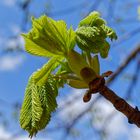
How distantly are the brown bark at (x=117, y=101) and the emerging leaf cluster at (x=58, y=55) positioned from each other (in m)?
0.02

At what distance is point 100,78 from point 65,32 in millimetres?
112

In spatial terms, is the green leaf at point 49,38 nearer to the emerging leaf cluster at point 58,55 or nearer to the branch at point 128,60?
the emerging leaf cluster at point 58,55

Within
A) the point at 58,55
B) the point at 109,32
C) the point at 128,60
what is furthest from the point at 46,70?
the point at 128,60

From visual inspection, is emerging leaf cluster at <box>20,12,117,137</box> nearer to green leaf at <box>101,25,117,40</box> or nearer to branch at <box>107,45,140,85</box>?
green leaf at <box>101,25,117,40</box>

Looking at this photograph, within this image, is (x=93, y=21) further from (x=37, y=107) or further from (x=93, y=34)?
(x=37, y=107)

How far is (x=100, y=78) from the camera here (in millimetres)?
842

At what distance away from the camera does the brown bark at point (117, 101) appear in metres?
0.81

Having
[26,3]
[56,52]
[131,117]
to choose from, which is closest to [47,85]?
[56,52]

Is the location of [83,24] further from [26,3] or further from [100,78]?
[26,3]

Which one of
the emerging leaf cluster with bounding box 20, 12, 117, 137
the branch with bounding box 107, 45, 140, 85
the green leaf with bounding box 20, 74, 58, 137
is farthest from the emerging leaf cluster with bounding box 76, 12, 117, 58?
the branch with bounding box 107, 45, 140, 85

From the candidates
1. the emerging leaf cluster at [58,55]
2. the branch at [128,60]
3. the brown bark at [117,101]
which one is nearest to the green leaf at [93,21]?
the emerging leaf cluster at [58,55]

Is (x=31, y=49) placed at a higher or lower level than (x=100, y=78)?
higher

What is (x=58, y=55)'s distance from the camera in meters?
0.88

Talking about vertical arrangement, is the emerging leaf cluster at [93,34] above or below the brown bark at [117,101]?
above
